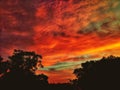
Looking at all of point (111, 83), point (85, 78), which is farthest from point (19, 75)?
point (111, 83)

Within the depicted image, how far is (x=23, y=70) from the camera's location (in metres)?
86.6

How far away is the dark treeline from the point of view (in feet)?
246

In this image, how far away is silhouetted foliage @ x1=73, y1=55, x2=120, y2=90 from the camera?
7374 cm

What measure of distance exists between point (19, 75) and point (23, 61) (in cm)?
515

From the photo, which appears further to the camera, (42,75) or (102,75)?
(42,75)

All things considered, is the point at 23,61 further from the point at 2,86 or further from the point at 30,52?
the point at 2,86

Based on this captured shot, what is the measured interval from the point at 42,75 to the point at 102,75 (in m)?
19.3

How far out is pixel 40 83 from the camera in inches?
3396

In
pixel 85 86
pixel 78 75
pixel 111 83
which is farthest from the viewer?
pixel 78 75

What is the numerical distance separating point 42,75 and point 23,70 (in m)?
5.64

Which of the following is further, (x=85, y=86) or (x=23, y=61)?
(x=23, y=61)

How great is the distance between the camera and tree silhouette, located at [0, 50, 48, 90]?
82312mm

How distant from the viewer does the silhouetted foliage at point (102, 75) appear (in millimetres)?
73744

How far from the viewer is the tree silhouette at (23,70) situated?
82.3 meters
